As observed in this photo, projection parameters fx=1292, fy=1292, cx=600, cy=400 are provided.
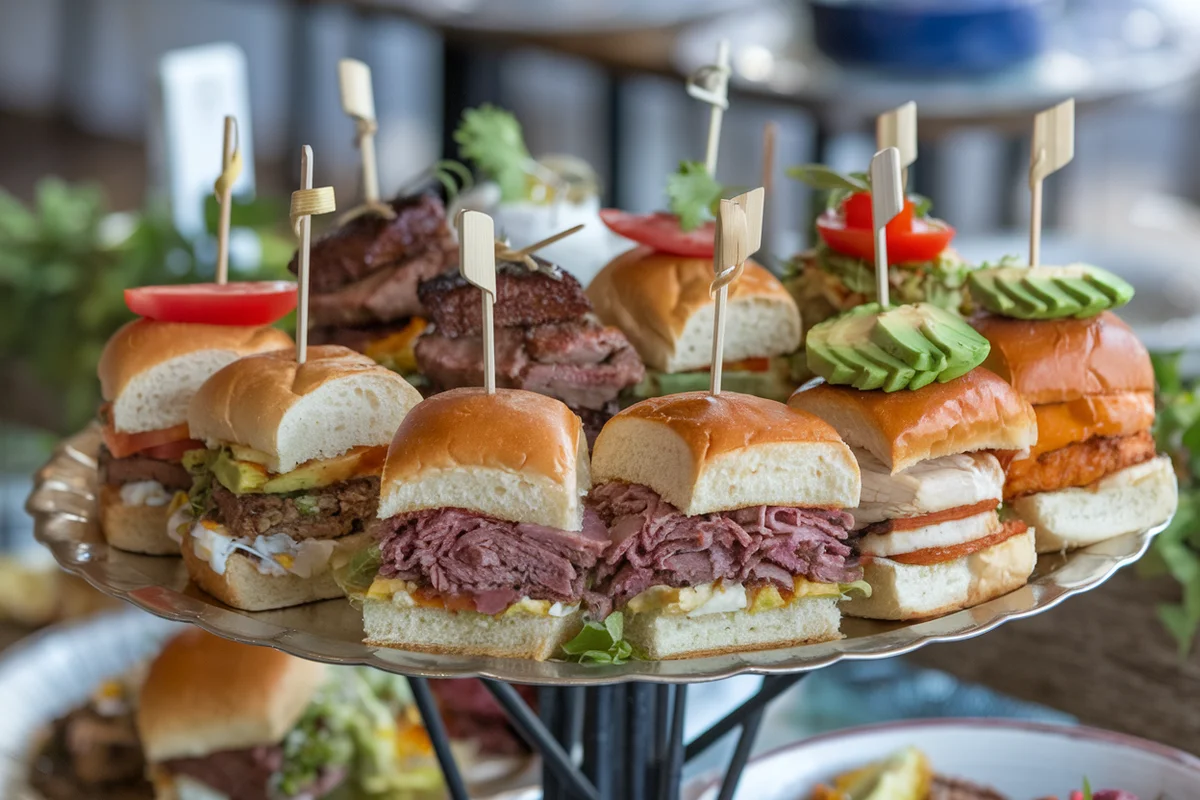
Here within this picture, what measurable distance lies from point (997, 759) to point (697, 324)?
3.65 ft

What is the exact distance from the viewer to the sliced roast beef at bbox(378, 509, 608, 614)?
1.87 metres

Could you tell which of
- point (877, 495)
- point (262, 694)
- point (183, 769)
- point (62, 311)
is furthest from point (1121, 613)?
point (62, 311)

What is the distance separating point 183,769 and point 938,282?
2.00 meters

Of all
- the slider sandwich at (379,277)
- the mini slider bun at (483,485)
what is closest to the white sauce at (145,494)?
the slider sandwich at (379,277)

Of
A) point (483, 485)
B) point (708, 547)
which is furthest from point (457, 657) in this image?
point (708, 547)

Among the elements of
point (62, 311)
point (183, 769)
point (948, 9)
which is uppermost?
point (948, 9)

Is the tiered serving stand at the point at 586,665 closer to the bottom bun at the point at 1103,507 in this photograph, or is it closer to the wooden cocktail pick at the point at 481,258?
the bottom bun at the point at 1103,507

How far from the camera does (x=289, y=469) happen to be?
6.84 ft

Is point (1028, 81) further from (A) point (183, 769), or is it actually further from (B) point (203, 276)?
(A) point (183, 769)

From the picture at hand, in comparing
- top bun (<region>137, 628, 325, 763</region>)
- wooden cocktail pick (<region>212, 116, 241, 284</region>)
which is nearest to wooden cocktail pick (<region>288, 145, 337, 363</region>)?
wooden cocktail pick (<region>212, 116, 241, 284</region>)

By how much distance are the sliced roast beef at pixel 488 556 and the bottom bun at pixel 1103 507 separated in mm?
868

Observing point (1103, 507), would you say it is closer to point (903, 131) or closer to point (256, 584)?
point (903, 131)

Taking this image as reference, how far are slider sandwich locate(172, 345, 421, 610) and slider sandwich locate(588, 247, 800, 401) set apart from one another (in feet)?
1.71

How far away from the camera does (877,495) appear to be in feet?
6.71
